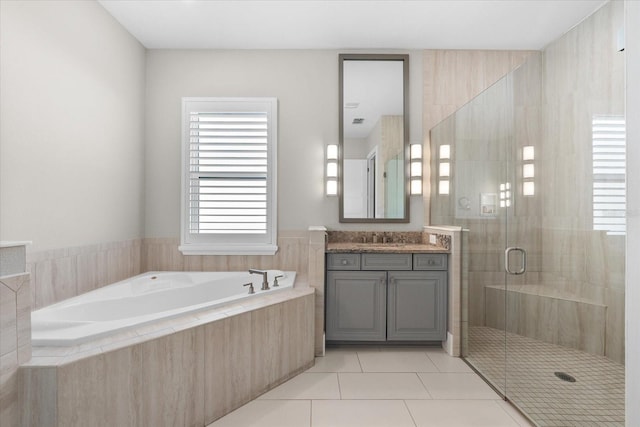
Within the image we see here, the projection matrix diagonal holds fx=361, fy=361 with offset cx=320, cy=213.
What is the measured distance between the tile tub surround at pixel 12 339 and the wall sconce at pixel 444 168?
3.00 meters

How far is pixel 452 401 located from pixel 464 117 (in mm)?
2129

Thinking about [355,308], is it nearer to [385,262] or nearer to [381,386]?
[385,262]

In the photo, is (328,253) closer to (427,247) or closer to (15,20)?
(427,247)

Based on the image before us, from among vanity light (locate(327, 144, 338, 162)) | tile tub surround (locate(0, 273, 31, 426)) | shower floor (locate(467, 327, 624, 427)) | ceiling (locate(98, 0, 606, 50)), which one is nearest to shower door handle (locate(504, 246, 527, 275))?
shower floor (locate(467, 327, 624, 427))

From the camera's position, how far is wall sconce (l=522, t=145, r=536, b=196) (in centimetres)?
200

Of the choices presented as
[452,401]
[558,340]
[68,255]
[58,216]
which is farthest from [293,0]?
[452,401]

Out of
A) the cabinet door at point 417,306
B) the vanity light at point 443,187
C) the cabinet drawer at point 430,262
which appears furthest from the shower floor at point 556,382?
the vanity light at point 443,187

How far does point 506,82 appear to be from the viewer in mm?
2324

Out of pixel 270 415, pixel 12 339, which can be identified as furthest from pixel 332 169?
pixel 12 339

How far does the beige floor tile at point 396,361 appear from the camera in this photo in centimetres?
275

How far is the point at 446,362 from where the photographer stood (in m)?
2.89

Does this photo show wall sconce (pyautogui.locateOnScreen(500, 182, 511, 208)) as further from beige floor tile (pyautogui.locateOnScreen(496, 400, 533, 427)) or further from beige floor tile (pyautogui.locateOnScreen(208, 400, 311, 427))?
beige floor tile (pyautogui.locateOnScreen(208, 400, 311, 427))

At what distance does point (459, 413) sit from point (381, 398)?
0.46m

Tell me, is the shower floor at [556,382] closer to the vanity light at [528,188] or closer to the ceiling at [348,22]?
the vanity light at [528,188]
